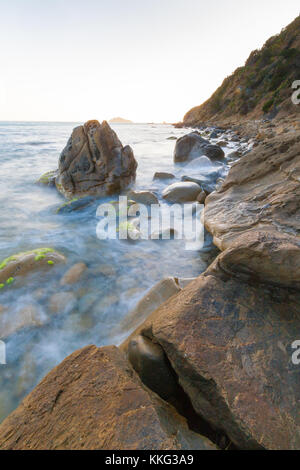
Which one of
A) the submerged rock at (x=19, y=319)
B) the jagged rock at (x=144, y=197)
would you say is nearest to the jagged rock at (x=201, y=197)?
the jagged rock at (x=144, y=197)

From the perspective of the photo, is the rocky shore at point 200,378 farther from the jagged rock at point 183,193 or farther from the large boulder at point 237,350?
the jagged rock at point 183,193

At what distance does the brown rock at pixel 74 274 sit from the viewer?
3504 mm

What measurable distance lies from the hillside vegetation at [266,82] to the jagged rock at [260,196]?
54.7 feet

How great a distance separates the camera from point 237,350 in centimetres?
155

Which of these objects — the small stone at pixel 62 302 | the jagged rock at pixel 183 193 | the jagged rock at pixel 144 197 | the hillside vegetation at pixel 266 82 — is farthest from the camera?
the hillside vegetation at pixel 266 82

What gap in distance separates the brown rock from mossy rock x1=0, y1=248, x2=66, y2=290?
28cm

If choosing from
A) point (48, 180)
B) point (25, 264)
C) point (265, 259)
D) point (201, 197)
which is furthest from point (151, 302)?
point (48, 180)

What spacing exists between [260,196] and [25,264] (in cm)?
394

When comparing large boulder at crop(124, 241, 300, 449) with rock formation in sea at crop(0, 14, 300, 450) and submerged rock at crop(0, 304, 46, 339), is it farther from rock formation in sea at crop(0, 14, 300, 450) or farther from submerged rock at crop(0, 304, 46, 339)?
submerged rock at crop(0, 304, 46, 339)

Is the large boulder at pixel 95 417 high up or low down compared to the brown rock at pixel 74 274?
up

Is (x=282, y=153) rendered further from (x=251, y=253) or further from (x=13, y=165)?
(x=13, y=165)

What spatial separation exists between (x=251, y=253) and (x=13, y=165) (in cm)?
1369

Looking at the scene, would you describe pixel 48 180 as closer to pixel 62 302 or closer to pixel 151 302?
pixel 62 302

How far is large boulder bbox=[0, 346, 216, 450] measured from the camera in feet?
3.90
